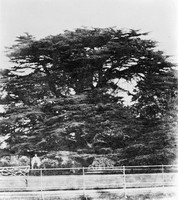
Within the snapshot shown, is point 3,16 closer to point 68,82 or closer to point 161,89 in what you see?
point 68,82

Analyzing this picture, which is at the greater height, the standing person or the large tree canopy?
the large tree canopy

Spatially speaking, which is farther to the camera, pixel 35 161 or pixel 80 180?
pixel 35 161

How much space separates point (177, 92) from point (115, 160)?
17.4ft

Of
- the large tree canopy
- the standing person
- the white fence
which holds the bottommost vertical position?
the white fence

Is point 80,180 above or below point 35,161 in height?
below

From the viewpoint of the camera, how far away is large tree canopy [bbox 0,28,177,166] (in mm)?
25875

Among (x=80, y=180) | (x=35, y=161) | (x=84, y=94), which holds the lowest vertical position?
(x=80, y=180)

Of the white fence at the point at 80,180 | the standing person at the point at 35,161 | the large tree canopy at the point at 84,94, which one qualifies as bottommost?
the white fence at the point at 80,180

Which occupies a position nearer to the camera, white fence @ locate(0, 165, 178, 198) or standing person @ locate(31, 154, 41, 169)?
white fence @ locate(0, 165, 178, 198)

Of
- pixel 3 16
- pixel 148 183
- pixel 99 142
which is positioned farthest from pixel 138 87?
pixel 3 16

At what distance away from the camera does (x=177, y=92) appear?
26766 millimetres

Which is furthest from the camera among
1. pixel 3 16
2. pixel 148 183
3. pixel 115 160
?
pixel 115 160

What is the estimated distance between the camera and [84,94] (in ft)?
85.9

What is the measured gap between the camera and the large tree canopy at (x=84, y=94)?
25875mm
